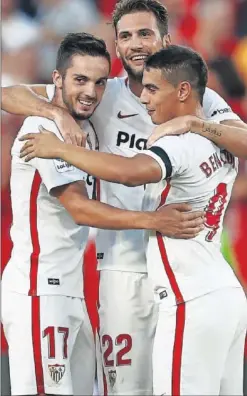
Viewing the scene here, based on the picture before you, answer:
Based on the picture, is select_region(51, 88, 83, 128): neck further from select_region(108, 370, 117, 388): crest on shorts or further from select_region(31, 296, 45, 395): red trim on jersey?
select_region(108, 370, 117, 388): crest on shorts

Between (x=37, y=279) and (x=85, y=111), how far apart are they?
715mm

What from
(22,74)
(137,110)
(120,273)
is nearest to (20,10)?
(22,74)

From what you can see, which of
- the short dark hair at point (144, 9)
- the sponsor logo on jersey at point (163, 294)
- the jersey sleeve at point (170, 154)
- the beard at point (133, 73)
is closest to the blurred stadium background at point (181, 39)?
the short dark hair at point (144, 9)

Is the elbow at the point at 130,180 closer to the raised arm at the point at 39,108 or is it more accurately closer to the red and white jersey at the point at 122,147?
the raised arm at the point at 39,108

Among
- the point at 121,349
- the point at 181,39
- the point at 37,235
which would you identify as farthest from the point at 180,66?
the point at 181,39

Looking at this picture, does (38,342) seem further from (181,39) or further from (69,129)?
(181,39)

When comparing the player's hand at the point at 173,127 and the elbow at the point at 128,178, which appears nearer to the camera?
the elbow at the point at 128,178

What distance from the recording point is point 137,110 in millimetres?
3836

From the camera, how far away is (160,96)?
3256 millimetres

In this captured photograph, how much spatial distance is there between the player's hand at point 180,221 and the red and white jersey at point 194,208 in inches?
1.3

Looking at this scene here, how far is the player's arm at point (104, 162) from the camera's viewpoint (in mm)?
3021

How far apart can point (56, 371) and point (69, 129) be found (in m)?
0.94

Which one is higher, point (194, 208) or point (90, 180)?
point (90, 180)

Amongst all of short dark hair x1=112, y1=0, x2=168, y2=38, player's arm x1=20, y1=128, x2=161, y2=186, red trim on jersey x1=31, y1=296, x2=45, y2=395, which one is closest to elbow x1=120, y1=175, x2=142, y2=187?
player's arm x1=20, y1=128, x2=161, y2=186
